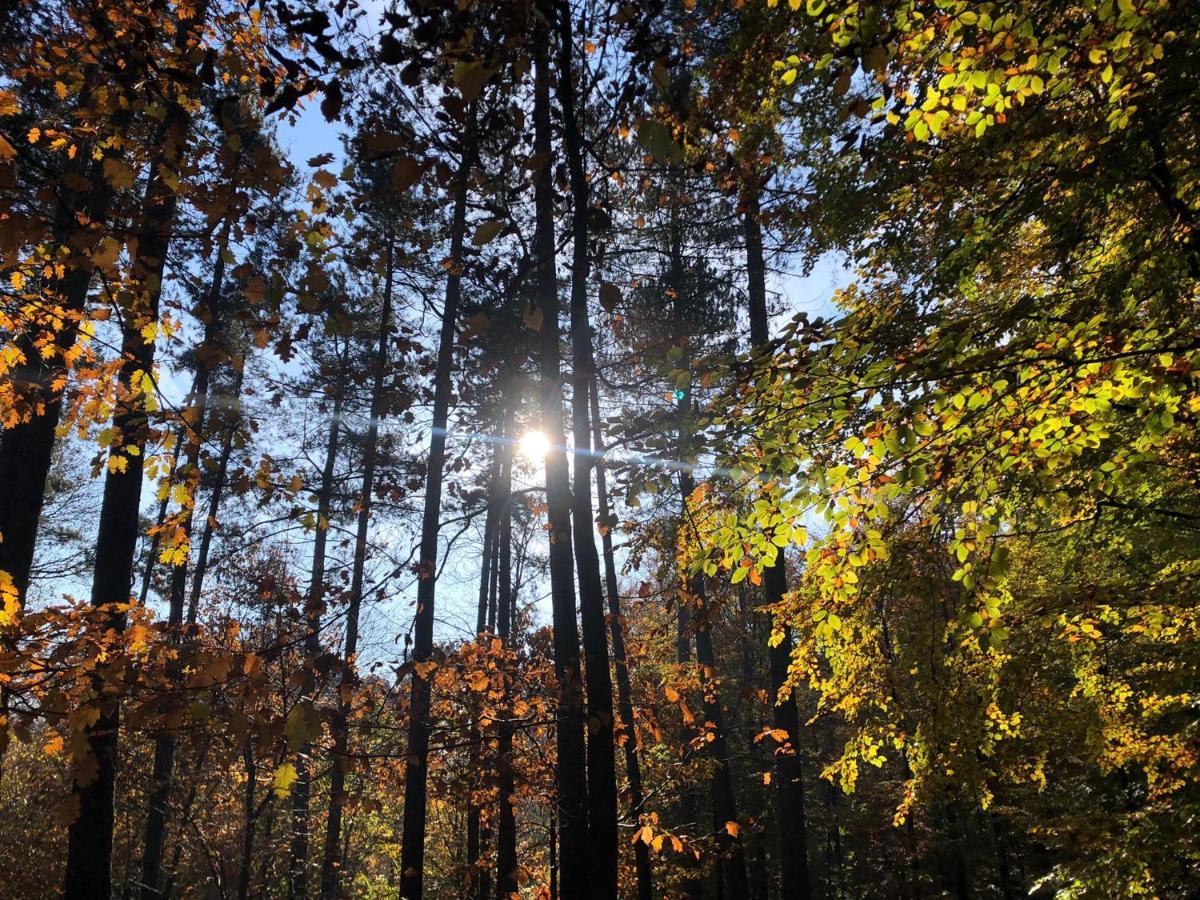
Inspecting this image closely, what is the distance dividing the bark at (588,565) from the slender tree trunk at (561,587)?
0.41 feet

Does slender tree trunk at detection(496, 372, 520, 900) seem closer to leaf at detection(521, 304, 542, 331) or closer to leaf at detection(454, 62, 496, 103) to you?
leaf at detection(521, 304, 542, 331)

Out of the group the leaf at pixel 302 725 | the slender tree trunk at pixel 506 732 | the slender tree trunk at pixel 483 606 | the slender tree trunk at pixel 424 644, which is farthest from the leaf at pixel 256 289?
the slender tree trunk at pixel 483 606

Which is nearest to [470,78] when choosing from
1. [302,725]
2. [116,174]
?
[116,174]

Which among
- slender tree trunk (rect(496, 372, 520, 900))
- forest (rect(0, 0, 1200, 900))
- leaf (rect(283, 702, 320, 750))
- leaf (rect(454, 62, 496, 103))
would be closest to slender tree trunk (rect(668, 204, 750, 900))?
forest (rect(0, 0, 1200, 900))

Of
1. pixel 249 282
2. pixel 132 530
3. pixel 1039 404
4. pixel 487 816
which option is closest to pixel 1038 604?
pixel 1039 404

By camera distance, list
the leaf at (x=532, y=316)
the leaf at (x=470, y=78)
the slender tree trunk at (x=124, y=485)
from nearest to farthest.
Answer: the leaf at (x=470, y=78)
the leaf at (x=532, y=316)
the slender tree trunk at (x=124, y=485)

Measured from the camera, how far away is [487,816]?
1183 centimetres

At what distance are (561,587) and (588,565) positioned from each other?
0.69 meters

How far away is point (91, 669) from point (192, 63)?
2486 millimetres

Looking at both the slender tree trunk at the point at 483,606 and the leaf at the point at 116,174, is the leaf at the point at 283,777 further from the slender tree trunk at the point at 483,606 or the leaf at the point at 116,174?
the slender tree trunk at the point at 483,606

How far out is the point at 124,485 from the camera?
5367 millimetres

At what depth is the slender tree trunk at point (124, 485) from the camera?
329 centimetres

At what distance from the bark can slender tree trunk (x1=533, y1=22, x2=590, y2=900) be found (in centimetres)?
12

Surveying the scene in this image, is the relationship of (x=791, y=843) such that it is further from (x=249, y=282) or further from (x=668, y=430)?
(x=249, y=282)
